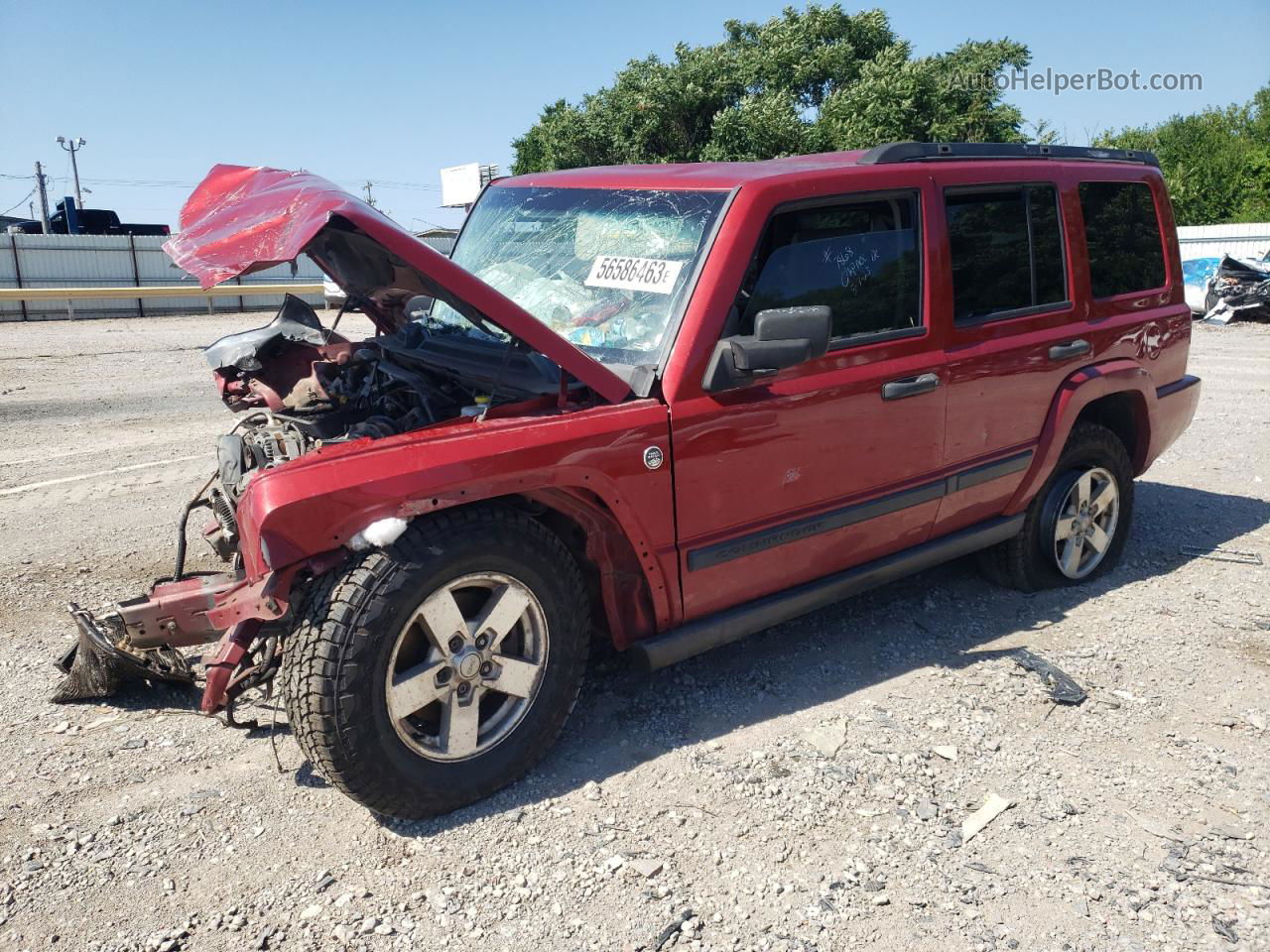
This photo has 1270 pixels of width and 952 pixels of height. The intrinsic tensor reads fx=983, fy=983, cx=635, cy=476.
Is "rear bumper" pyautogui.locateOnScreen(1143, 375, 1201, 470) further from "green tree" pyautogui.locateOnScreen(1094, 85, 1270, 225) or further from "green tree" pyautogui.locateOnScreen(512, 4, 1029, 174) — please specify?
"green tree" pyautogui.locateOnScreen(1094, 85, 1270, 225)

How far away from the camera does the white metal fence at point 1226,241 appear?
74.8 ft

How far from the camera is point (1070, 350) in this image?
4508 mm

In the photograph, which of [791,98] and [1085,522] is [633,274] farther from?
[791,98]

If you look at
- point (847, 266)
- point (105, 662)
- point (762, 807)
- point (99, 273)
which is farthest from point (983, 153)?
point (99, 273)

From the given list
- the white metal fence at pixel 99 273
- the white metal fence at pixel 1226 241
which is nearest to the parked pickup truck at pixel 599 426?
the white metal fence at pixel 1226 241

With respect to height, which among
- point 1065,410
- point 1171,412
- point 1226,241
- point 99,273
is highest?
point 99,273

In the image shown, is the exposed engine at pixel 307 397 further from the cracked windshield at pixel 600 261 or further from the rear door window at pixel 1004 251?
the rear door window at pixel 1004 251

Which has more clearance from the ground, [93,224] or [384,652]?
[93,224]

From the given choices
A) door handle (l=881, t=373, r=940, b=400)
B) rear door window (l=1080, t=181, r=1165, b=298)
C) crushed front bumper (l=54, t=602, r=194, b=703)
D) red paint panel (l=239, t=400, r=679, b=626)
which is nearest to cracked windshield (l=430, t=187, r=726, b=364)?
red paint panel (l=239, t=400, r=679, b=626)

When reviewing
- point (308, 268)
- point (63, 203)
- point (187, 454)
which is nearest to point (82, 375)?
point (187, 454)

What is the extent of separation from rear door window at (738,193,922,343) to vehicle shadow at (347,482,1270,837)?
54.7 inches

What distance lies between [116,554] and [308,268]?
86.4ft

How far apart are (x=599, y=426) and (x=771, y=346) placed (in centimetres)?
61

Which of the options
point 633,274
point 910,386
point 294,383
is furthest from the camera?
point 294,383
